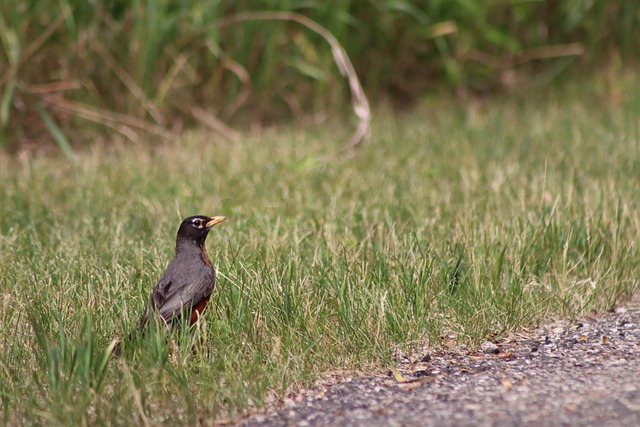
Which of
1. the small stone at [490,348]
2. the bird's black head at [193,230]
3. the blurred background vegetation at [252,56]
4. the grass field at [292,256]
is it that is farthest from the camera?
the blurred background vegetation at [252,56]

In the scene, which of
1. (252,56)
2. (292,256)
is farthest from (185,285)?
(252,56)

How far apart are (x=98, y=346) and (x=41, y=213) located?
2.25 metres

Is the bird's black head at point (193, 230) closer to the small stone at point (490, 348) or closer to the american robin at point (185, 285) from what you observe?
the american robin at point (185, 285)

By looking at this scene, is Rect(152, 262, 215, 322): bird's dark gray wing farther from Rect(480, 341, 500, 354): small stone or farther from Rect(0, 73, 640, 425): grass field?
Rect(480, 341, 500, 354): small stone

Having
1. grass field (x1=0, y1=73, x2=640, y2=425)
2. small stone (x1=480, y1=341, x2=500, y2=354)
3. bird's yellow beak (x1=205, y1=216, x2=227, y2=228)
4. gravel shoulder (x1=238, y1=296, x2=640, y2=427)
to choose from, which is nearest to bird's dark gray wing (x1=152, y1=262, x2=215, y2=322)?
grass field (x1=0, y1=73, x2=640, y2=425)

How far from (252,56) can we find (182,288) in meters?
4.87

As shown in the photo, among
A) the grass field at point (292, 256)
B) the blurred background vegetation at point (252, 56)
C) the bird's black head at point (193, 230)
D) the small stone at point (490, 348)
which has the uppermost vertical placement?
the blurred background vegetation at point (252, 56)

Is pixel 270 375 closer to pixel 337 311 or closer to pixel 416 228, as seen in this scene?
pixel 337 311

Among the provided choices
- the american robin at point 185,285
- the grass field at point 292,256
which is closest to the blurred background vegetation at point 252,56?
the grass field at point 292,256

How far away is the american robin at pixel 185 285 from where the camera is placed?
3613mm

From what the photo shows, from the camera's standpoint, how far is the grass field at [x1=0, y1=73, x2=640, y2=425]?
331 cm

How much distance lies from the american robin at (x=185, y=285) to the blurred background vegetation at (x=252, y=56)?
3387 millimetres

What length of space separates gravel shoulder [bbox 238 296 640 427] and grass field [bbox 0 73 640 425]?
0.12 metres

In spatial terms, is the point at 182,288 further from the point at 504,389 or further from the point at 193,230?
the point at 504,389
